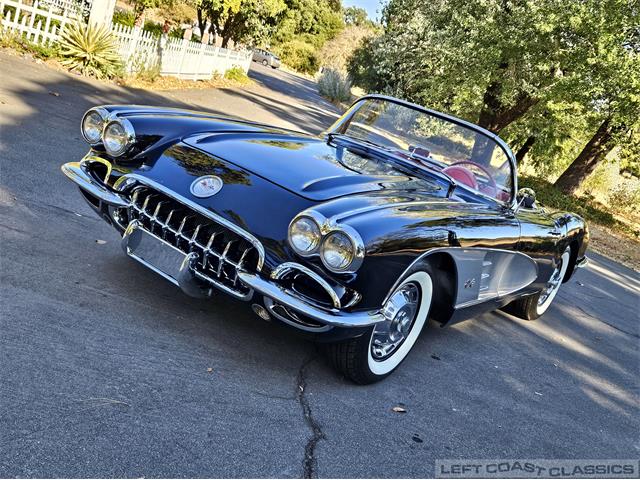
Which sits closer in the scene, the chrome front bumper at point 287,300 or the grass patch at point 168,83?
the chrome front bumper at point 287,300

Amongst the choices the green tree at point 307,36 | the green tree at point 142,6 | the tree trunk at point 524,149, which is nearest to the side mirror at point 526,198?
the green tree at point 142,6

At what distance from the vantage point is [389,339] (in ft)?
11.6

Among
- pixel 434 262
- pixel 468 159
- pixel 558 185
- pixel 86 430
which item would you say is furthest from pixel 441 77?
pixel 86 430

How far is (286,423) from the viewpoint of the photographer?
283 centimetres

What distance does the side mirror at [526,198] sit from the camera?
15.7 feet

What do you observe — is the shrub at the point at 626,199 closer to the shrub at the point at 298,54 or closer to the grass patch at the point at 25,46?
the grass patch at the point at 25,46

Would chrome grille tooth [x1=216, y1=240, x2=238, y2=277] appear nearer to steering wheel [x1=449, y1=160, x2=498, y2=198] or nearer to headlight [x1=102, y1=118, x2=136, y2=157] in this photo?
headlight [x1=102, y1=118, x2=136, y2=157]

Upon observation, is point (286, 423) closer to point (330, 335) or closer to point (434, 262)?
point (330, 335)

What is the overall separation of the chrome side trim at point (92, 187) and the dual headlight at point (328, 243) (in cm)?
104

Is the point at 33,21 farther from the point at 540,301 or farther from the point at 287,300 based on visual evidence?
the point at 287,300

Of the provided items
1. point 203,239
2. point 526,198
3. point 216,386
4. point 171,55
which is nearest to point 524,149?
point 171,55

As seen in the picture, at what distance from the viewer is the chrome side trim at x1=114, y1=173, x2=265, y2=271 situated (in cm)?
305

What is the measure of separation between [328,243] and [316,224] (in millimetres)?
108

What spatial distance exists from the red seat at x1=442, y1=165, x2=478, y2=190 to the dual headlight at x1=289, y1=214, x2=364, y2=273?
1791 mm
